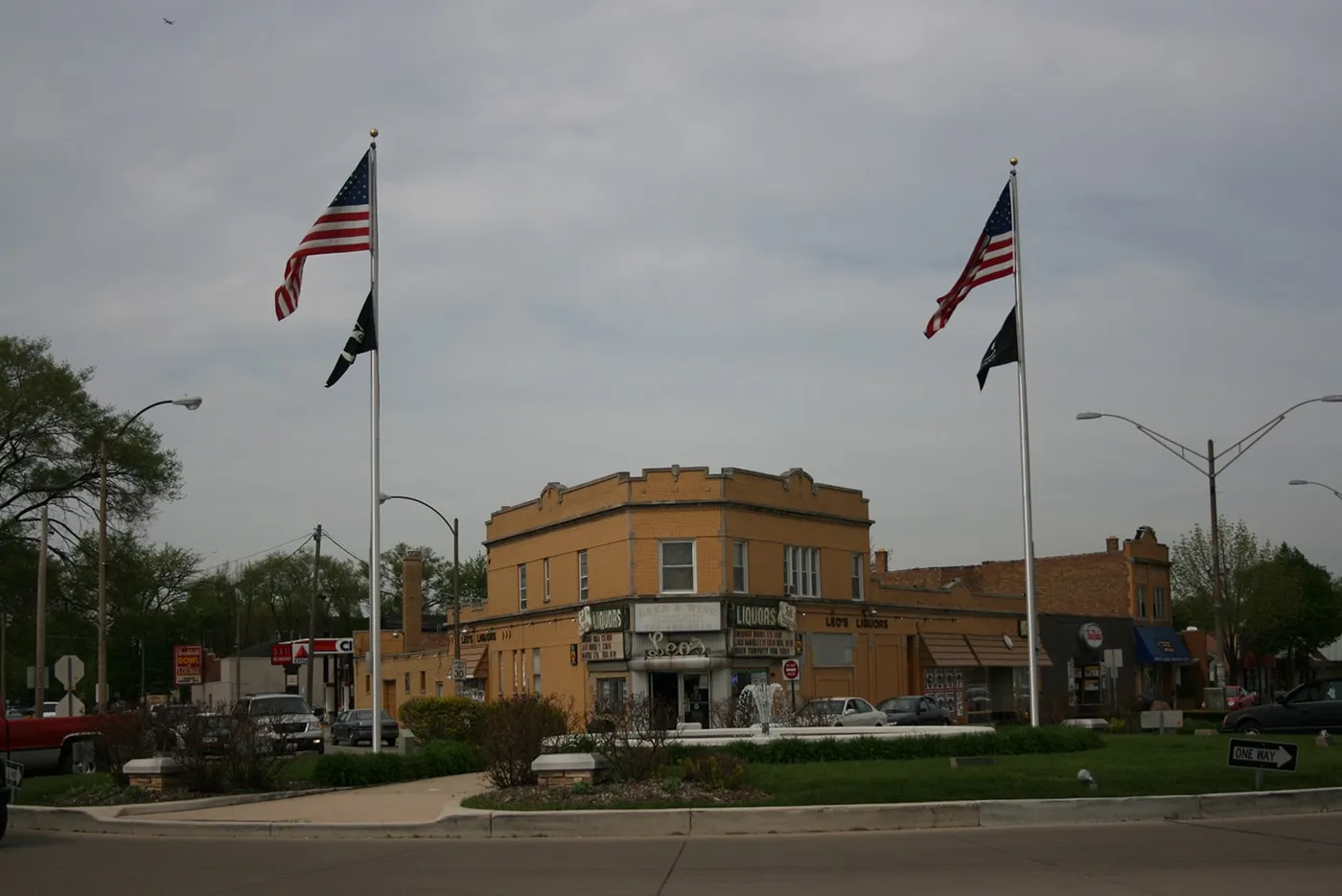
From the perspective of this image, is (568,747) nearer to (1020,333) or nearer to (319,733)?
(1020,333)

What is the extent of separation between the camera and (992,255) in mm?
27078

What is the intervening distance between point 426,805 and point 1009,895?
1009cm

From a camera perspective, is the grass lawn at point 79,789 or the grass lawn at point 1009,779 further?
the grass lawn at point 79,789

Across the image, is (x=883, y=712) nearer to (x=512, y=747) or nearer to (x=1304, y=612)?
(x=512, y=747)

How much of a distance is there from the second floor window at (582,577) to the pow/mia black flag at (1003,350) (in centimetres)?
2433

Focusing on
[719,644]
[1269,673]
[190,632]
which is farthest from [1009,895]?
[190,632]

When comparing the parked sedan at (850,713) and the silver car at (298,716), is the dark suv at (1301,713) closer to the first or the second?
the parked sedan at (850,713)

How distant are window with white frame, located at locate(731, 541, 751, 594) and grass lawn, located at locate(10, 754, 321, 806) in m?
23.6

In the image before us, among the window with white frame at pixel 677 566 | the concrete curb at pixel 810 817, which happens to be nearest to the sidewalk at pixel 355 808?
the concrete curb at pixel 810 817

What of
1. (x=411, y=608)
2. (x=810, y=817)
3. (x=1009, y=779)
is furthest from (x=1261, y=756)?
(x=411, y=608)

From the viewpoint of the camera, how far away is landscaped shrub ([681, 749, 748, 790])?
18078 mm

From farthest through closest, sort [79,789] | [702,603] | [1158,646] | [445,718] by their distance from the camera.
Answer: [1158,646] → [702,603] → [445,718] → [79,789]

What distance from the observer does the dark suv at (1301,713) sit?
3033 cm

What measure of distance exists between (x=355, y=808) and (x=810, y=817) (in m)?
6.74
